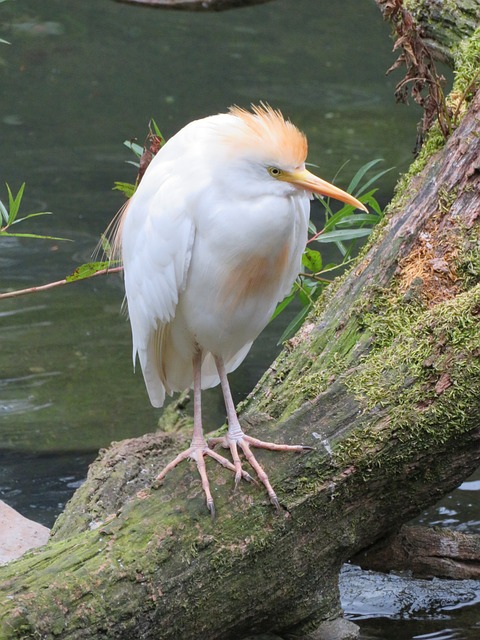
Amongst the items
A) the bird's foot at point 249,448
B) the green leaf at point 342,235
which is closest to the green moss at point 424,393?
the bird's foot at point 249,448

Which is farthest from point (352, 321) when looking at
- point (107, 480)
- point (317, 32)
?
point (317, 32)

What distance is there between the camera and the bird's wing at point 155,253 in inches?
89.4

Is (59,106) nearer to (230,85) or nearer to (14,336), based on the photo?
(230,85)

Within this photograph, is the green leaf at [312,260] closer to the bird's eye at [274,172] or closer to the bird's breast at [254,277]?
the bird's breast at [254,277]

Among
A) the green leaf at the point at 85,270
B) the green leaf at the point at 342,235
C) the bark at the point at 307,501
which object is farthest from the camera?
the green leaf at the point at 342,235

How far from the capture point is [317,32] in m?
9.18

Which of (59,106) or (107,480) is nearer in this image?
(107,480)

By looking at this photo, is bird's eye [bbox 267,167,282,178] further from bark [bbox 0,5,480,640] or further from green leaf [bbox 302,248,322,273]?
green leaf [bbox 302,248,322,273]

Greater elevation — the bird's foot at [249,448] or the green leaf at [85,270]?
the green leaf at [85,270]

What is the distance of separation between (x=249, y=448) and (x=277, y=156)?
0.69m

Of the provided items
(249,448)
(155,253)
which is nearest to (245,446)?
(249,448)

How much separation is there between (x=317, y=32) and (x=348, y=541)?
7587 millimetres

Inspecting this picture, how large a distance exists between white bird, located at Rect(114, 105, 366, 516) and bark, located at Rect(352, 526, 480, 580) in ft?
2.26

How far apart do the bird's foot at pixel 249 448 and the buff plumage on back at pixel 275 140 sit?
659mm
